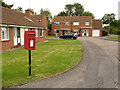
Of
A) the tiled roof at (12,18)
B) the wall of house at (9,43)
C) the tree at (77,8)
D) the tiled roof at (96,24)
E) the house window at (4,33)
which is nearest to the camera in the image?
the wall of house at (9,43)

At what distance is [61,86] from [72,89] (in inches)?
18.9

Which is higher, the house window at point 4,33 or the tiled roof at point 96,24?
the tiled roof at point 96,24

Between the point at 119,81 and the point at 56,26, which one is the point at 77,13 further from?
the point at 119,81

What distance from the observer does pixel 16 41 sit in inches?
711

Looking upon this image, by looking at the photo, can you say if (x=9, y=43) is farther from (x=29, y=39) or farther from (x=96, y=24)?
(x=96, y=24)

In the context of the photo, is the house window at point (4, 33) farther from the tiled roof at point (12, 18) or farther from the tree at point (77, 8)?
the tree at point (77, 8)

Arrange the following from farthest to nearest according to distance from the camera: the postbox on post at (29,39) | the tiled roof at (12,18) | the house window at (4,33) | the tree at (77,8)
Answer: the tree at (77,8) → the tiled roof at (12,18) → the house window at (4,33) → the postbox on post at (29,39)

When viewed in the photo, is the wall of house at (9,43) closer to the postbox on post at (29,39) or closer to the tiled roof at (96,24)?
the postbox on post at (29,39)

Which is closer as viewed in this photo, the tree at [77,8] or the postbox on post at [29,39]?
the postbox on post at [29,39]

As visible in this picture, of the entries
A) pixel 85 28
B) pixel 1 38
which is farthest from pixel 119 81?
pixel 85 28

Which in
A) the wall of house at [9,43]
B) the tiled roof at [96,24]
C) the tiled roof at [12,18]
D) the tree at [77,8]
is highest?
the tree at [77,8]

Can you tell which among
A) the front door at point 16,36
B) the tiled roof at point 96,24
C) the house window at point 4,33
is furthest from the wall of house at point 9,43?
the tiled roof at point 96,24

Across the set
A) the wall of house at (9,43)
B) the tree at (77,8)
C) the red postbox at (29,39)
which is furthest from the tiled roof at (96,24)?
the red postbox at (29,39)

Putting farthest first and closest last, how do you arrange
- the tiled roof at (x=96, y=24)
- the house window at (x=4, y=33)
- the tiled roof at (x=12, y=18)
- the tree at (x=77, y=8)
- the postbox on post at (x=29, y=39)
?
the tree at (x=77, y=8) → the tiled roof at (x=96, y=24) → the tiled roof at (x=12, y=18) → the house window at (x=4, y=33) → the postbox on post at (x=29, y=39)
